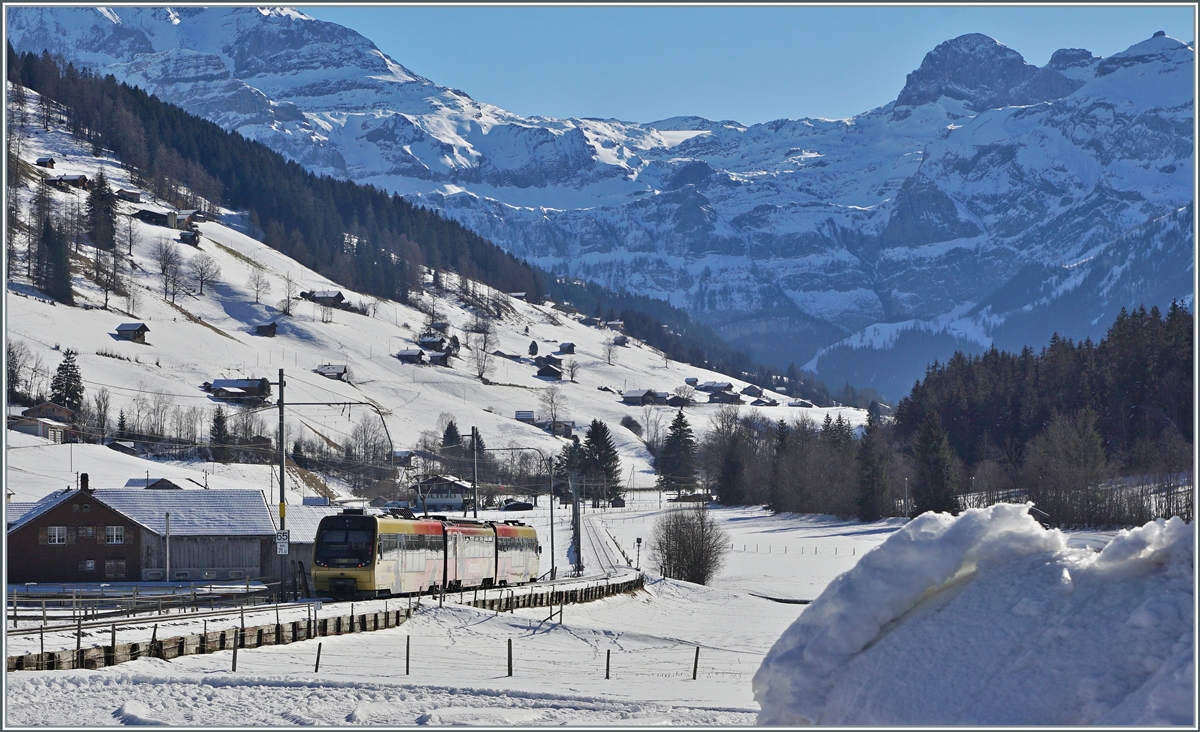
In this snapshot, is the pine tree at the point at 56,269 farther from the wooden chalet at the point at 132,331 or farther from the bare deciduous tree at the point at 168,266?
the bare deciduous tree at the point at 168,266

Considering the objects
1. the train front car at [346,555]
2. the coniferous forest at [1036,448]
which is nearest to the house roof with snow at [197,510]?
the train front car at [346,555]

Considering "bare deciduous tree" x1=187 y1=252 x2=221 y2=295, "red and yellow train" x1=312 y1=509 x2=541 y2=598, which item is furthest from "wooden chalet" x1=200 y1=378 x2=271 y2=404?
"red and yellow train" x1=312 y1=509 x2=541 y2=598

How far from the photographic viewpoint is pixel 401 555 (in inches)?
1816

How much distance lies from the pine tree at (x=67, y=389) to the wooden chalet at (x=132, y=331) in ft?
89.7

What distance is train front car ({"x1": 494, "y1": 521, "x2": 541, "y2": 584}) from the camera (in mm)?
57625

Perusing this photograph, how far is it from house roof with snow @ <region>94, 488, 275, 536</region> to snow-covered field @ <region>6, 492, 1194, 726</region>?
78.0 ft

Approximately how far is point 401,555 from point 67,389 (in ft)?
297

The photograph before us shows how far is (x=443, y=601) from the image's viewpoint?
44.0 m

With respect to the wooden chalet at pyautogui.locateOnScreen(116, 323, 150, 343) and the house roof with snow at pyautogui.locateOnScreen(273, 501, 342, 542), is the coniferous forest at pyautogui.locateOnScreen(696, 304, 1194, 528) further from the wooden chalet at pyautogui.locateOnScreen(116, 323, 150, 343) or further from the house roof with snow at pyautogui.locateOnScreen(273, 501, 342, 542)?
the wooden chalet at pyautogui.locateOnScreen(116, 323, 150, 343)

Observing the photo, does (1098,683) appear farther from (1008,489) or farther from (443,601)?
(1008,489)

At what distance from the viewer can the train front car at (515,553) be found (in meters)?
57.6

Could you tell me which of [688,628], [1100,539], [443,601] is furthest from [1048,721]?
[688,628]

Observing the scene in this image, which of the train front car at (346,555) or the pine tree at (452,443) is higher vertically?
the pine tree at (452,443)

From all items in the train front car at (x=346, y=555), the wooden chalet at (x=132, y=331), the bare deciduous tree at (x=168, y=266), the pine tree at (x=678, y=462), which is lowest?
the train front car at (x=346, y=555)
